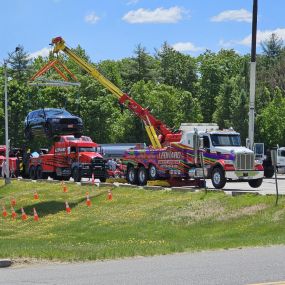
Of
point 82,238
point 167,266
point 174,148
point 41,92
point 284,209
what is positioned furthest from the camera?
point 41,92

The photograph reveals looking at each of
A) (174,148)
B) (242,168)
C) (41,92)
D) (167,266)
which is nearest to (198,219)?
(242,168)

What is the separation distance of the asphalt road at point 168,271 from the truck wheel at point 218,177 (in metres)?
16.6

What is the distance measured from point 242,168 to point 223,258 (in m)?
17.5

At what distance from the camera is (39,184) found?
1511 inches

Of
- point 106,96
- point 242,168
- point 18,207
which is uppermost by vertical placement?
point 106,96

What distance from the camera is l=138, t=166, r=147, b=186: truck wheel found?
3428 cm

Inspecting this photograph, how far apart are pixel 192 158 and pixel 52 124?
12093 mm

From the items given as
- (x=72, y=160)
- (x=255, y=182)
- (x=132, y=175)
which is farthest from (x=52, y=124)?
(x=255, y=182)

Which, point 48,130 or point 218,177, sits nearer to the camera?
point 218,177

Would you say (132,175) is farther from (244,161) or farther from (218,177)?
(244,161)

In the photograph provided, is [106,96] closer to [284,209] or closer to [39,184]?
[39,184]

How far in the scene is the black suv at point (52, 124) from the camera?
133 feet

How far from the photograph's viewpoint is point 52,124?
4038 cm

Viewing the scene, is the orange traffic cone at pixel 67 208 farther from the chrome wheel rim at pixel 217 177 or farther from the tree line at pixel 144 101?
the tree line at pixel 144 101
